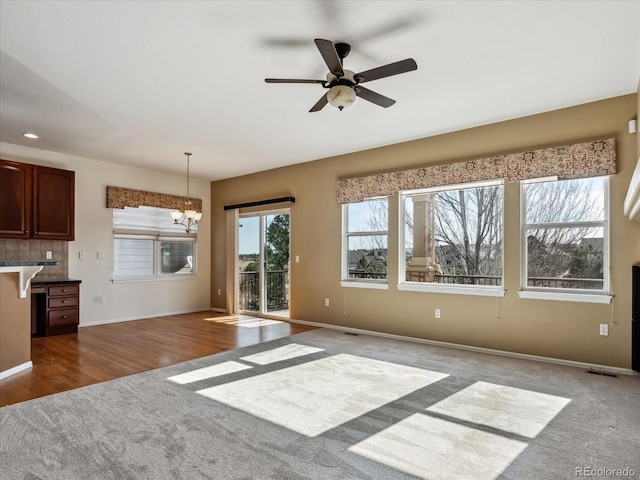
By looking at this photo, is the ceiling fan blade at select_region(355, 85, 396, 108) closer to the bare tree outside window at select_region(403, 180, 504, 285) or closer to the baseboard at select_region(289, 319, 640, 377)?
the bare tree outside window at select_region(403, 180, 504, 285)

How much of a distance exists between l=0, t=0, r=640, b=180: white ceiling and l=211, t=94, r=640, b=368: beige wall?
28cm

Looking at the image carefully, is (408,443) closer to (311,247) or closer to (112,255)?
(311,247)

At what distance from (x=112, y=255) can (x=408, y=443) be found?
5944 mm

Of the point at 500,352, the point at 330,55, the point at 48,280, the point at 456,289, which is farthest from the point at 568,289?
the point at 48,280

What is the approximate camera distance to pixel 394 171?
5332mm

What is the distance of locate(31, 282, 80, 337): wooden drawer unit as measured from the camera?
5.34 meters

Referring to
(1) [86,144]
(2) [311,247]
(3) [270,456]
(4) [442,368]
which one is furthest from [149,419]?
(1) [86,144]

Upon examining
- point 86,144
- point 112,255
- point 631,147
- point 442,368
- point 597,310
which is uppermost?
point 86,144

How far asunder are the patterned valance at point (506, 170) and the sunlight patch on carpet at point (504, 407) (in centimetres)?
234

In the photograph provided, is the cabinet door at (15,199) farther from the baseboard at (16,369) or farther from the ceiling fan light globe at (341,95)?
the ceiling fan light globe at (341,95)

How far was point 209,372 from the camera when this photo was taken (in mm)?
3701

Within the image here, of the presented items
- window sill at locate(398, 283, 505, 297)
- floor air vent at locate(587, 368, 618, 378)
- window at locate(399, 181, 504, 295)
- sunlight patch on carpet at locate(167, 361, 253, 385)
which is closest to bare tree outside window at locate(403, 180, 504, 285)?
window at locate(399, 181, 504, 295)

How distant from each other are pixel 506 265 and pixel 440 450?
279 centimetres

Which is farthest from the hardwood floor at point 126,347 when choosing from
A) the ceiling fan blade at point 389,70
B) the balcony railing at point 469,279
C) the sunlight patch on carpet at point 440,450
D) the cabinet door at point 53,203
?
the ceiling fan blade at point 389,70
